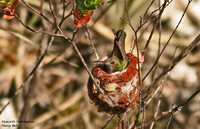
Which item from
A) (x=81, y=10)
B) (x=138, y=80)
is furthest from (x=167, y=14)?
(x=81, y=10)

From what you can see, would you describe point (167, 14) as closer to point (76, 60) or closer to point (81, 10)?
point (76, 60)

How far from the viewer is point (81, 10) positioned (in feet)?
6.62

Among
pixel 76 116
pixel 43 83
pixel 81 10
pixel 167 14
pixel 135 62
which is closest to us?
pixel 81 10

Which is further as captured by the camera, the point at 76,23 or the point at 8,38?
the point at 8,38

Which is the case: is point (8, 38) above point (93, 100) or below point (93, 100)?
below

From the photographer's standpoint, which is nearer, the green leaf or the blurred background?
the green leaf

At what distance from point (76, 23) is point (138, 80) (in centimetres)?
45

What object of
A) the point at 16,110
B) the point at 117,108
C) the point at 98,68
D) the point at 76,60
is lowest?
the point at 16,110

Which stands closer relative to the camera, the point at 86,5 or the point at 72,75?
the point at 86,5

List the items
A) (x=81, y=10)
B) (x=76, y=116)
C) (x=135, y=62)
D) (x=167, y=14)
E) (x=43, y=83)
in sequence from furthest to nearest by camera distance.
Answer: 1. (x=167, y=14)
2. (x=43, y=83)
3. (x=76, y=116)
4. (x=135, y=62)
5. (x=81, y=10)

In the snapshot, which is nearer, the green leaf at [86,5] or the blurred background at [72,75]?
the green leaf at [86,5]

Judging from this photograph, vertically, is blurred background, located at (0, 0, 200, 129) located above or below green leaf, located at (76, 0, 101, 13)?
below

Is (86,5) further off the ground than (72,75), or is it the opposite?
(86,5)

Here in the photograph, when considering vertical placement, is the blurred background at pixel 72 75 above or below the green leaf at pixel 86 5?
below
